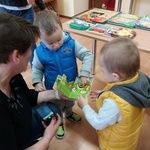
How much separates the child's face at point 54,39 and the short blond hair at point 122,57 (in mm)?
382

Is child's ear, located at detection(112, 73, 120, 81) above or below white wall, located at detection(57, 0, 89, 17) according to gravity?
above

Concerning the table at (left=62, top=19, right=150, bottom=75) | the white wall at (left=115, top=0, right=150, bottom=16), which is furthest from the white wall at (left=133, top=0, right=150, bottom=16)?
the table at (left=62, top=19, right=150, bottom=75)

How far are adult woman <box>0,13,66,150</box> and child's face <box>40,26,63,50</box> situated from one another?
29cm

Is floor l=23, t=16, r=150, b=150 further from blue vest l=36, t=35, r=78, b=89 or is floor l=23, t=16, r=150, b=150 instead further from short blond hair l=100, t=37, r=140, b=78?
short blond hair l=100, t=37, r=140, b=78

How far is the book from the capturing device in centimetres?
104

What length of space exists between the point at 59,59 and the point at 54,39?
0.15 meters

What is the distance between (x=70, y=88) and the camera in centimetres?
113

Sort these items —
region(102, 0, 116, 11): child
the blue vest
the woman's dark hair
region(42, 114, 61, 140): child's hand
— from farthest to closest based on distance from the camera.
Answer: region(102, 0, 116, 11): child → the blue vest → region(42, 114, 61, 140): child's hand → the woman's dark hair

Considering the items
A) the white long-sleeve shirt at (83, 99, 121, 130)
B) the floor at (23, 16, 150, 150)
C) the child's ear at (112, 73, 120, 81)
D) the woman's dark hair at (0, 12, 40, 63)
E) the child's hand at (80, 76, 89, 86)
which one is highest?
the woman's dark hair at (0, 12, 40, 63)

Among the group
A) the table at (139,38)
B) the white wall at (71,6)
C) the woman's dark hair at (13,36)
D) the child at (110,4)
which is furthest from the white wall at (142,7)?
the woman's dark hair at (13,36)

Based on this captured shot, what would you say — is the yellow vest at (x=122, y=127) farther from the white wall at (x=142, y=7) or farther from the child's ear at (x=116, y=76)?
the white wall at (x=142, y=7)

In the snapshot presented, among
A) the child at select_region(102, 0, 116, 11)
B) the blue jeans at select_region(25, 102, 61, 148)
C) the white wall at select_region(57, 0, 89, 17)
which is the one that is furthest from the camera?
the white wall at select_region(57, 0, 89, 17)

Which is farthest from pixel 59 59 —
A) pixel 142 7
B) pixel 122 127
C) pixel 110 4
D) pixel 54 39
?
pixel 142 7

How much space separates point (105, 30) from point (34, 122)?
2.95ft
